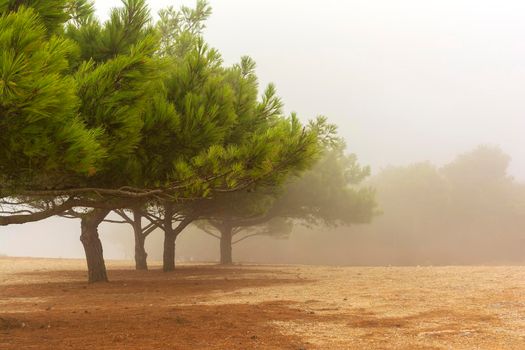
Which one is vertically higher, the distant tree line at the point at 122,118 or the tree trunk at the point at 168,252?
the distant tree line at the point at 122,118

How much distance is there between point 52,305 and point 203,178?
5306 millimetres

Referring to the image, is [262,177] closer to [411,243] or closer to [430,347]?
[430,347]

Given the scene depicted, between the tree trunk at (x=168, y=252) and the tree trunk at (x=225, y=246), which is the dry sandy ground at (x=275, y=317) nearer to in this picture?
the tree trunk at (x=168, y=252)

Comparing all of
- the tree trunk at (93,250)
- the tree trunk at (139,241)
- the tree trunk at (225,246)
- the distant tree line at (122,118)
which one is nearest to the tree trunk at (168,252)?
the tree trunk at (139,241)

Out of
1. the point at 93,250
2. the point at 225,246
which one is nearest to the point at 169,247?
the point at 93,250

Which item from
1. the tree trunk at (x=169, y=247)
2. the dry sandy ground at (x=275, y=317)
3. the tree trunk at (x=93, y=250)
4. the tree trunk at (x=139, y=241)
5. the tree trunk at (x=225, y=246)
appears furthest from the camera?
the tree trunk at (x=225, y=246)

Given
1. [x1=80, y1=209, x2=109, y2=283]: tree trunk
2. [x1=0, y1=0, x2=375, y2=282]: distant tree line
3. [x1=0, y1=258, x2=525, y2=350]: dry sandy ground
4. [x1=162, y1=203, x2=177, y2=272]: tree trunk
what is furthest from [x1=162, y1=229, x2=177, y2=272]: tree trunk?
[x1=0, y1=0, x2=375, y2=282]: distant tree line

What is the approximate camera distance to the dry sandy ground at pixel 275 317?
6.04 meters

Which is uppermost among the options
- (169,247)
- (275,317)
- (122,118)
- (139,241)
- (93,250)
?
(122,118)

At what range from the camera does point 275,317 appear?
790 cm

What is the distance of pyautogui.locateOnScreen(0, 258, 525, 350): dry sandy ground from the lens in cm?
604

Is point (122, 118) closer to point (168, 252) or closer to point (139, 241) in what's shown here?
point (168, 252)

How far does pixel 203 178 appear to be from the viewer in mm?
7637

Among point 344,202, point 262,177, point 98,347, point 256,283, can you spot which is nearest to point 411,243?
point 344,202
